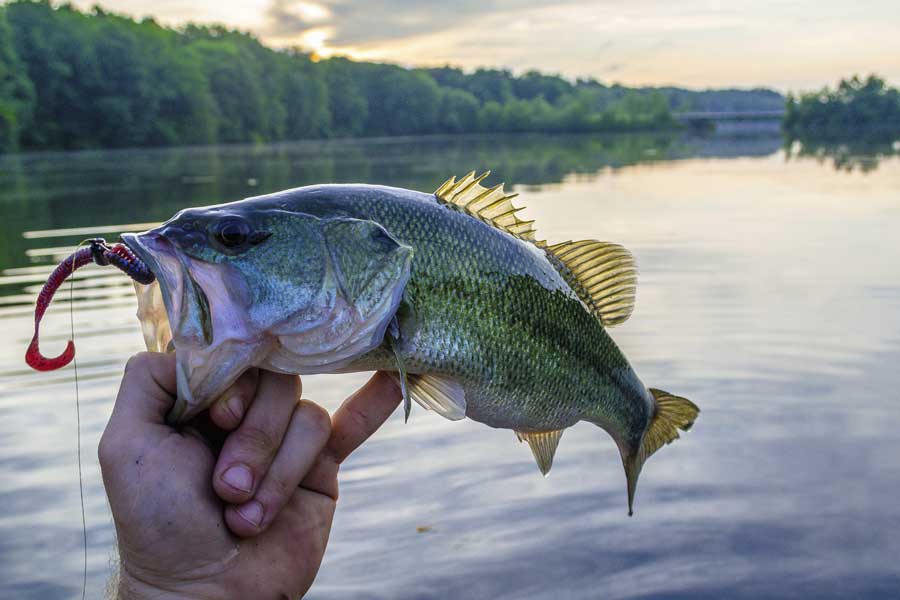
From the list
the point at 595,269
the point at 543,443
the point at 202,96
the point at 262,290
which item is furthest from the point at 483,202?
the point at 202,96

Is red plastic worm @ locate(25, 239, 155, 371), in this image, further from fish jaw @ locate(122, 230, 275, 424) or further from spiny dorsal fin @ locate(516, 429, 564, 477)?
spiny dorsal fin @ locate(516, 429, 564, 477)

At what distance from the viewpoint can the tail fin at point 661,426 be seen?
3412 mm

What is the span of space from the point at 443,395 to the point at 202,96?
10449cm

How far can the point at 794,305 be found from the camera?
36.7 ft

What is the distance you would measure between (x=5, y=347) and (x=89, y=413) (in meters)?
3.02

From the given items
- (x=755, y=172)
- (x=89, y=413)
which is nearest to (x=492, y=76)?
(x=755, y=172)

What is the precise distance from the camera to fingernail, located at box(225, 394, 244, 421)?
8.14ft

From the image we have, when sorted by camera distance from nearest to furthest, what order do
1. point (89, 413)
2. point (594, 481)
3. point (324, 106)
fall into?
point (594, 481), point (89, 413), point (324, 106)

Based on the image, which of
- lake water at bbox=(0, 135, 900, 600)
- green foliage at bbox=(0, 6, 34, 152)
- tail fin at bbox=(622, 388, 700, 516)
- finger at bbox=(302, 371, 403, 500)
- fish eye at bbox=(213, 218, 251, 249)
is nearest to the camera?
fish eye at bbox=(213, 218, 251, 249)

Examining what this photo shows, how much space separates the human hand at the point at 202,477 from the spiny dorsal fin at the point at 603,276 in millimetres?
1168

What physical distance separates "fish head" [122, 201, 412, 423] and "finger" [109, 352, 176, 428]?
0.18 feet

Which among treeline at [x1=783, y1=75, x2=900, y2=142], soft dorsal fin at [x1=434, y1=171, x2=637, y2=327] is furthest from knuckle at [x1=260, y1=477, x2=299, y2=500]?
treeline at [x1=783, y1=75, x2=900, y2=142]

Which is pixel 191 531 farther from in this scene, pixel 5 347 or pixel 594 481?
pixel 5 347

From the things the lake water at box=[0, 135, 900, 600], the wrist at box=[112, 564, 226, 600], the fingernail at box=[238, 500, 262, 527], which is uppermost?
the fingernail at box=[238, 500, 262, 527]
